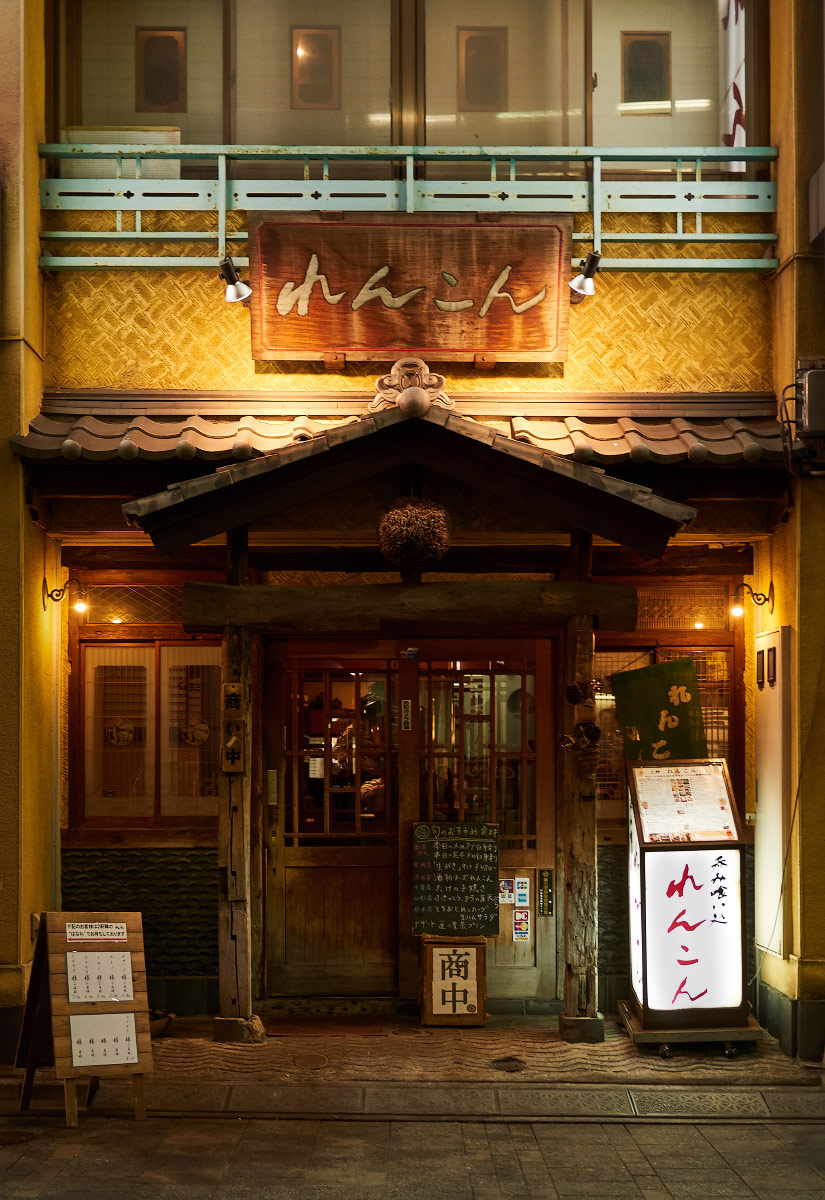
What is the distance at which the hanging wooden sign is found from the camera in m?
9.77

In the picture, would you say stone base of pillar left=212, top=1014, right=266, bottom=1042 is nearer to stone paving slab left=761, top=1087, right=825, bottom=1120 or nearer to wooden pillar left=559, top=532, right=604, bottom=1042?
wooden pillar left=559, top=532, right=604, bottom=1042

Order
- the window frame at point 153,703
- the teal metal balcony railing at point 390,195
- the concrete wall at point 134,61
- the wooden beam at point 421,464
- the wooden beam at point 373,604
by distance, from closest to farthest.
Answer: the wooden beam at point 421,464 < the wooden beam at point 373,604 < the teal metal balcony railing at point 390,195 < the window frame at point 153,703 < the concrete wall at point 134,61

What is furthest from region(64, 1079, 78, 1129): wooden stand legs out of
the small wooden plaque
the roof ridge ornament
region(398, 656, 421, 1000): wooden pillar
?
the roof ridge ornament

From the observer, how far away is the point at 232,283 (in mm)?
9508

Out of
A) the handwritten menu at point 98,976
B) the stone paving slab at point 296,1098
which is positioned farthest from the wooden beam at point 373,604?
the stone paving slab at point 296,1098

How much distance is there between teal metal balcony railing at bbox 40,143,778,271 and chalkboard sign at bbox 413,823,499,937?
5146 mm

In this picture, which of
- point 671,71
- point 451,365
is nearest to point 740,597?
point 451,365

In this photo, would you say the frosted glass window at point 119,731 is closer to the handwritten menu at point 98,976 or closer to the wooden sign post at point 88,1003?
the wooden sign post at point 88,1003

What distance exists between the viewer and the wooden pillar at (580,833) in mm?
8805

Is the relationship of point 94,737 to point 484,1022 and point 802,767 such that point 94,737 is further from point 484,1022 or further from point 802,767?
point 802,767

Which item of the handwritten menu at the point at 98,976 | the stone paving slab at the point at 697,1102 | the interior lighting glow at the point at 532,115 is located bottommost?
the stone paving slab at the point at 697,1102

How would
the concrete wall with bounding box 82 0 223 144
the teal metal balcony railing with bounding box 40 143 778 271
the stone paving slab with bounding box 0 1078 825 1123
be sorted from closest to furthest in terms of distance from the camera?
the stone paving slab with bounding box 0 1078 825 1123 → the teal metal balcony railing with bounding box 40 143 778 271 → the concrete wall with bounding box 82 0 223 144

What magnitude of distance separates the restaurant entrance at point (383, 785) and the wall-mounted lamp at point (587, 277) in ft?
10.1

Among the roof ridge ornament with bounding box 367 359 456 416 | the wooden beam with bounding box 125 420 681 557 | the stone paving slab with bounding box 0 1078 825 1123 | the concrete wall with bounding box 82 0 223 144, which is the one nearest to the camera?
the stone paving slab with bounding box 0 1078 825 1123
